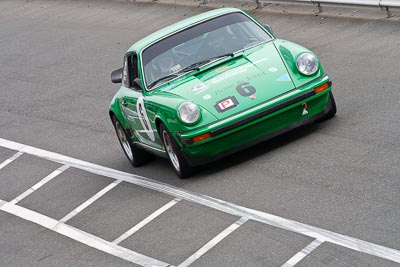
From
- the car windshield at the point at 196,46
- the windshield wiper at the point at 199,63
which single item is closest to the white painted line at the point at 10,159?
the car windshield at the point at 196,46

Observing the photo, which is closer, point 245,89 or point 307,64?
point 245,89

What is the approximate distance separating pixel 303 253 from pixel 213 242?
0.99 m

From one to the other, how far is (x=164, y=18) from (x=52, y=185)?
31.9 feet

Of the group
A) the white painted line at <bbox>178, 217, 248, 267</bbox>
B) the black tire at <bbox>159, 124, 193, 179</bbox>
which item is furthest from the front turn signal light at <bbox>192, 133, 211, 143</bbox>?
the white painted line at <bbox>178, 217, 248, 267</bbox>

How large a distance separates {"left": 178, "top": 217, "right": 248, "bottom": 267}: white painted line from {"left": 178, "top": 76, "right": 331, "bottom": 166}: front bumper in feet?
5.01

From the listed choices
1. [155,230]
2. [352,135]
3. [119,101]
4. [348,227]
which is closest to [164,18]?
[119,101]

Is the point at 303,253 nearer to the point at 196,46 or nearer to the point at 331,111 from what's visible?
the point at 331,111

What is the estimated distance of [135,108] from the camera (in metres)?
11.7

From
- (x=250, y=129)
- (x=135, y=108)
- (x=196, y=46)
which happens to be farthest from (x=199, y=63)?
(x=250, y=129)

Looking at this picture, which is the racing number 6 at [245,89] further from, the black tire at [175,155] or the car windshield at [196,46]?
the car windshield at [196,46]

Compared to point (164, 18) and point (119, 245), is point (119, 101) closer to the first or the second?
point (119, 245)

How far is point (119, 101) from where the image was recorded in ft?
40.6

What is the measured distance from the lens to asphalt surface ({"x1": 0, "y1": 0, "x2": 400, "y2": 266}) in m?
8.35

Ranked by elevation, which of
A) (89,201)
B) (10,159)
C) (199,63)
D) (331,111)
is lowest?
(10,159)
